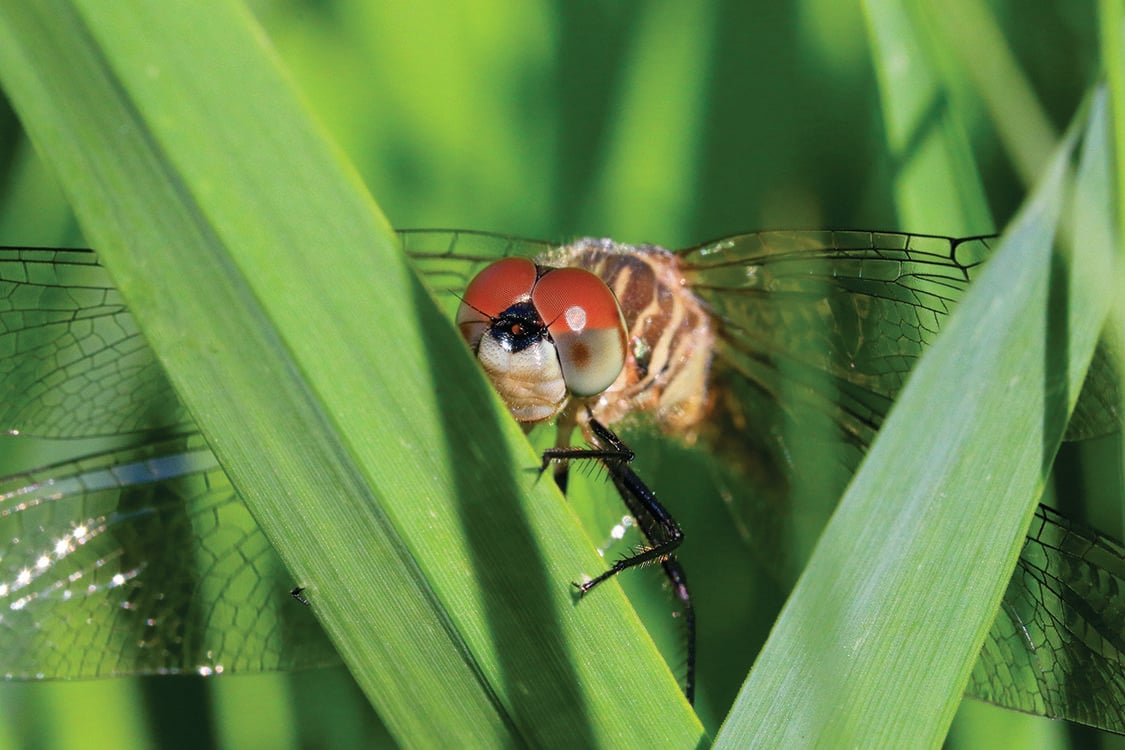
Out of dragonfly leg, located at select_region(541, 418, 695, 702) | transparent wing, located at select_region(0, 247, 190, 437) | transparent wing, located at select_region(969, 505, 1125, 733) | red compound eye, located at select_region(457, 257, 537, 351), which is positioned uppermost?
transparent wing, located at select_region(0, 247, 190, 437)

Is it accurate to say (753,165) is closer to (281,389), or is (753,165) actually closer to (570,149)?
(570,149)

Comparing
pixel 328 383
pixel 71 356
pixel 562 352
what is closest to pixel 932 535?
pixel 328 383

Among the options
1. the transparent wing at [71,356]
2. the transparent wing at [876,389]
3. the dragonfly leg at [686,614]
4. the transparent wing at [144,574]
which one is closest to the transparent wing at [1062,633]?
Answer: the transparent wing at [876,389]

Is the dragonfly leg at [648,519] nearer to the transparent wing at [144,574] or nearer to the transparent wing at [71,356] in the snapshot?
the transparent wing at [144,574]

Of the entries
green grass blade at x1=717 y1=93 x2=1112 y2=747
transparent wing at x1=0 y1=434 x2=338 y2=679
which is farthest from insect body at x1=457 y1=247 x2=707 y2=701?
transparent wing at x1=0 y1=434 x2=338 y2=679

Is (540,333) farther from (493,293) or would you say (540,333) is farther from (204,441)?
(204,441)

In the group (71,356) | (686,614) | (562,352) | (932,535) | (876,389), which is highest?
(71,356)

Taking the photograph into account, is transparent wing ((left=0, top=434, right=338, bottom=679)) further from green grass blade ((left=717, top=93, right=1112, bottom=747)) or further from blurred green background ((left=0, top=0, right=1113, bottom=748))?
green grass blade ((left=717, top=93, right=1112, bottom=747))
